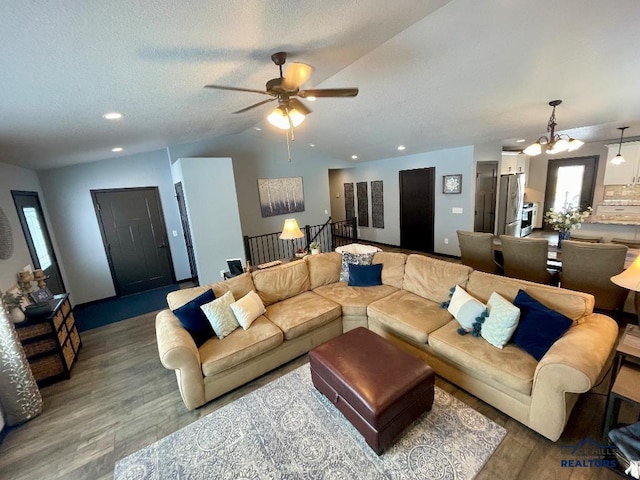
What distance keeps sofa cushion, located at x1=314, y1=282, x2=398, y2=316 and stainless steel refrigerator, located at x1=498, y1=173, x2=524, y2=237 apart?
189 inches

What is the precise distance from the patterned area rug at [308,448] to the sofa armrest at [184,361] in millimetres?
214

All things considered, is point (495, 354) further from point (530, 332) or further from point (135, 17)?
point (135, 17)

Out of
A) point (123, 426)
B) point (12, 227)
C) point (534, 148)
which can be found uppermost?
point (534, 148)

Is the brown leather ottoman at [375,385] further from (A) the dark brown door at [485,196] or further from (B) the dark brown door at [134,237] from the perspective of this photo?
(A) the dark brown door at [485,196]

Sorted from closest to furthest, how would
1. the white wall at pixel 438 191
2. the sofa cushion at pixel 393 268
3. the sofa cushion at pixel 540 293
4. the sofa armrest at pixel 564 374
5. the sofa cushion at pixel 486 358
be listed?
the sofa armrest at pixel 564 374 < the sofa cushion at pixel 486 358 < the sofa cushion at pixel 540 293 < the sofa cushion at pixel 393 268 < the white wall at pixel 438 191

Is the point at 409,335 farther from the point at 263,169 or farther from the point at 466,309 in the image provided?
the point at 263,169

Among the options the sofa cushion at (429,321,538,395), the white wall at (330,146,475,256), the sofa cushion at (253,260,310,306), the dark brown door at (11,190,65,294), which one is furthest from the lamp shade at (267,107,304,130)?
the white wall at (330,146,475,256)

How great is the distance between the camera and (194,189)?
14.6 feet

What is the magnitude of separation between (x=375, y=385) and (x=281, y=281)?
184cm

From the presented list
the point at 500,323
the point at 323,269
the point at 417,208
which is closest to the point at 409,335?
the point at 500,323

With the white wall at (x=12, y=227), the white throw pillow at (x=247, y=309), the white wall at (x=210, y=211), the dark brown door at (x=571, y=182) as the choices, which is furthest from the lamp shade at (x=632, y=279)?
the dark brown door at (x=571, y=182)

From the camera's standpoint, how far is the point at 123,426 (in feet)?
7.34

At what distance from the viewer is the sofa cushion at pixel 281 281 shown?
328 cm

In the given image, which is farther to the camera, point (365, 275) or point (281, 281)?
point (365, 275)
